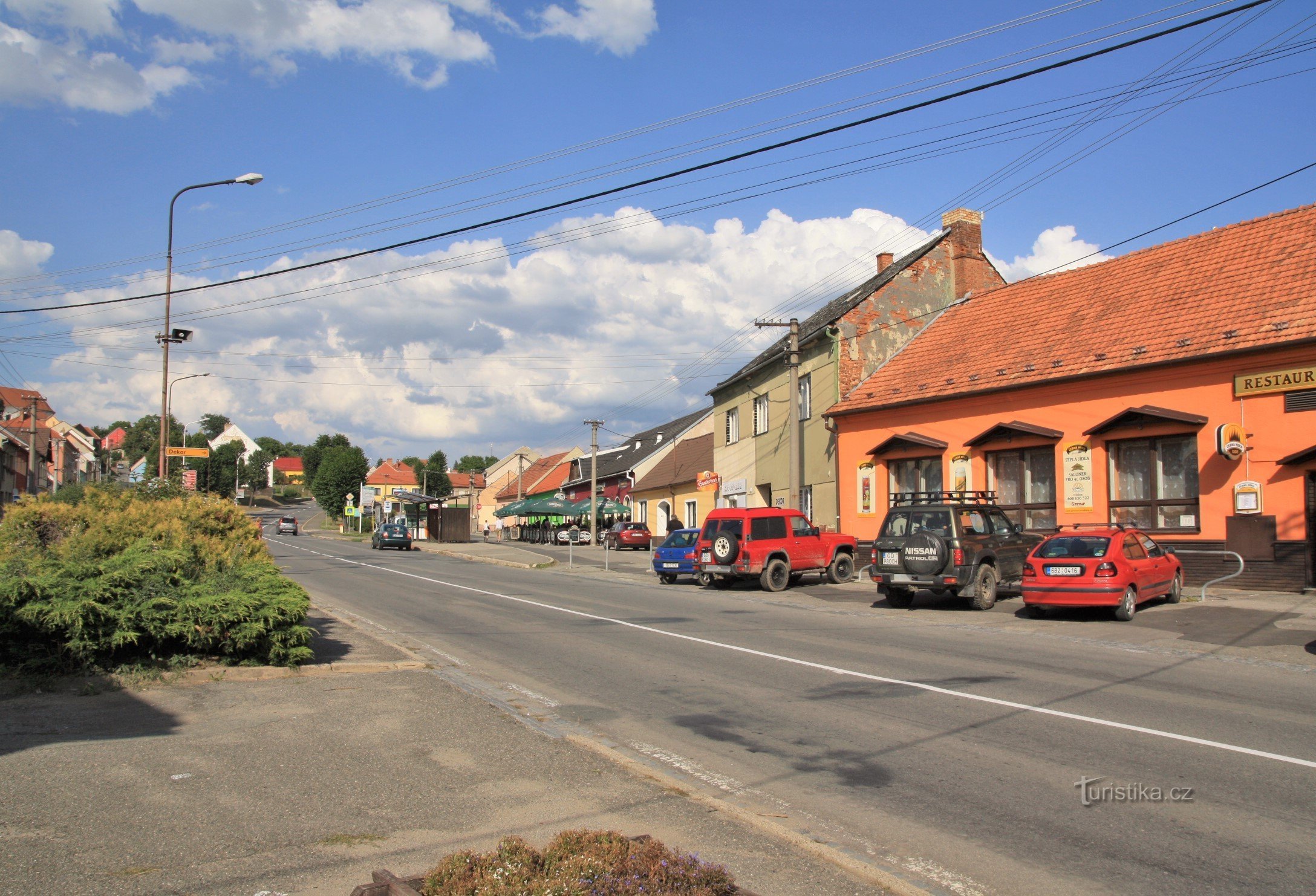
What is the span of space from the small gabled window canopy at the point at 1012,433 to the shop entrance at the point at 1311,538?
210 inches

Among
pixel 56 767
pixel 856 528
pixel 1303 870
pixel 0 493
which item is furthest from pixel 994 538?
pixel 0 493

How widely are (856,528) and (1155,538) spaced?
384 inches

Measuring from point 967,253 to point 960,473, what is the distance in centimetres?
1030

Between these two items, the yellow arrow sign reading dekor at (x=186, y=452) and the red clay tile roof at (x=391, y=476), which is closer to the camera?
the yellow arrow sign reading dekor at (x=186, y=452)

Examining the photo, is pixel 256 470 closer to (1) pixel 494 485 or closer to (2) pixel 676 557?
(1) pixel 494 485

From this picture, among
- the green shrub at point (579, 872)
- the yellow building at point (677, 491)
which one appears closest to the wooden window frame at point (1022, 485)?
the yellow building at point (677, 491)

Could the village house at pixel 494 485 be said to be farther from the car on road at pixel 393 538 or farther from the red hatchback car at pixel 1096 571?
the red hatchback car at pixel 1096 571

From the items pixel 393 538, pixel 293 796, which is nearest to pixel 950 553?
pixel 293 796

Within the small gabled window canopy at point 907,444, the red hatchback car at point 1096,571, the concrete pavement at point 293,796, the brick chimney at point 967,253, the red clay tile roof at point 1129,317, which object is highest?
the brick chimney at point 967,253

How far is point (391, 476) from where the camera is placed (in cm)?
14975

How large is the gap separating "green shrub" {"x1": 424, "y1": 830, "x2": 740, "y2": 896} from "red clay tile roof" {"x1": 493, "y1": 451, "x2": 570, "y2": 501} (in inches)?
3092

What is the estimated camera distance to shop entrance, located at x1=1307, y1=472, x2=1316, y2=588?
17156 millimetres

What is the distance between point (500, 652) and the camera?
1248 centimetres

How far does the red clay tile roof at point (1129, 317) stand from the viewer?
18906 millimetres
